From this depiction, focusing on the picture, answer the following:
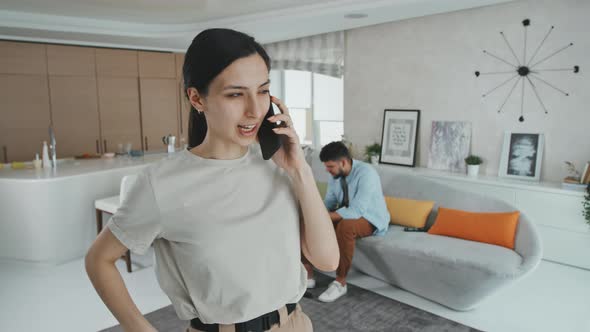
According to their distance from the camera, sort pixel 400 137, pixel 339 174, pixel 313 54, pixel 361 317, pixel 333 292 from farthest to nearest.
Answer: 1. pixel 313 54
2. pixel 400 137
3. pixel 339 174
4. pixel 333 292
5. pixel 361 317

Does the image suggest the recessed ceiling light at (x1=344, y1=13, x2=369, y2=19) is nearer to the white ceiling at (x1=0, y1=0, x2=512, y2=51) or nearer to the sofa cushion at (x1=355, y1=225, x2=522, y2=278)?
the white ceiling at (x1=0, y1=0, x2=512, y2=51)

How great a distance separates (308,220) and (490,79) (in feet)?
13.3

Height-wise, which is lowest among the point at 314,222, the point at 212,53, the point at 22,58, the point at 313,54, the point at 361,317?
the point at 361,317

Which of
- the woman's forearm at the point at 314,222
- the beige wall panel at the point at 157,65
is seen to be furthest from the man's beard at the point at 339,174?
the beige wall panel at the point at 157,65

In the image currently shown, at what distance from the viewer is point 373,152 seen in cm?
536

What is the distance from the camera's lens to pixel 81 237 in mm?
4031

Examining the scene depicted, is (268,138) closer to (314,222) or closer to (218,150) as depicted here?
(218,150)

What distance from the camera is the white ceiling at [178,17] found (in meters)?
4.32

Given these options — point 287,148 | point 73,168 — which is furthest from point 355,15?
point 287,148

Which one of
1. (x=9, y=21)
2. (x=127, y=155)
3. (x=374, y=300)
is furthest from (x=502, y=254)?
(x=9, y=21)

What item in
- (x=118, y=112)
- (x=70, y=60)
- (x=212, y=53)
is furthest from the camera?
(x=118, y=112)

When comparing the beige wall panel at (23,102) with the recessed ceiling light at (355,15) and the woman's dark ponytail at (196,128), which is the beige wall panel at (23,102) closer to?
the recessed ceiling light at (355,15)

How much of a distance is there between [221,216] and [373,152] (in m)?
4.61

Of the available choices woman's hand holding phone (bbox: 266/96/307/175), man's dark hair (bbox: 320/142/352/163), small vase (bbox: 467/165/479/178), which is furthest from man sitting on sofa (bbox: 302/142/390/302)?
woman's hand holding phone (bbox: 266/96/307/175)
